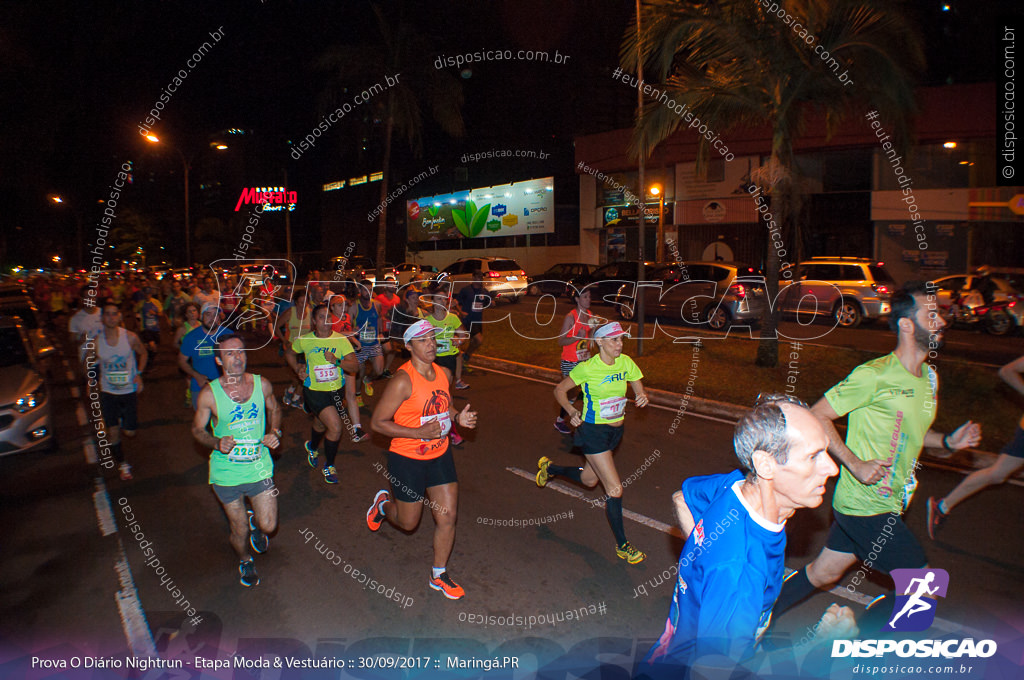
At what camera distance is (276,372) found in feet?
44.5

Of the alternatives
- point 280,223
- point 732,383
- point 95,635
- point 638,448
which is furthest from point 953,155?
point 280,223

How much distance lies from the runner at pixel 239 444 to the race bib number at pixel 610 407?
8.09 feet

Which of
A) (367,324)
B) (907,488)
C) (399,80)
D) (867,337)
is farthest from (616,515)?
(399,80)

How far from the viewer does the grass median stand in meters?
8.38

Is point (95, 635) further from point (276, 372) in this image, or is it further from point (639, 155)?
point (639, 155)

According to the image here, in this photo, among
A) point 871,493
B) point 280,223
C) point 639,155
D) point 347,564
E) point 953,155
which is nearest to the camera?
point 871,493

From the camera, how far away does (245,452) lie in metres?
4.56

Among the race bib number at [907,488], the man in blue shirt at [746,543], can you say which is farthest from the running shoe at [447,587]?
the race bib number at [907,488]

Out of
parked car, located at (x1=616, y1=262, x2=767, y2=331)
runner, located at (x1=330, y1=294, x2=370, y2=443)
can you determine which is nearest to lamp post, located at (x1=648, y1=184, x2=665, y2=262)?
parked car, located at (x1=616, y1=262, x2=767, y2=331)

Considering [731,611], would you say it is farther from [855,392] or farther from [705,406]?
[705,406]

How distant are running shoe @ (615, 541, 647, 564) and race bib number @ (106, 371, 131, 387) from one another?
6.25 metres

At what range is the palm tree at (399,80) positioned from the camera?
2044 cm

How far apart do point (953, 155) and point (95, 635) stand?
29917 mm

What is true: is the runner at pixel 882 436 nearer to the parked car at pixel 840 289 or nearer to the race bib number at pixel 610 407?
the race bib number at pixel 610 407
